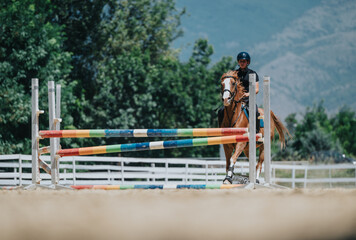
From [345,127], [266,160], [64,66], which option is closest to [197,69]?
[64,66]

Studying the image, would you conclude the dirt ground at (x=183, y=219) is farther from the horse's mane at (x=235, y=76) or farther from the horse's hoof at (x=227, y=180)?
the horse's mane at (x=235, y=76)

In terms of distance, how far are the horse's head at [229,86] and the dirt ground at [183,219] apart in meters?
3.11

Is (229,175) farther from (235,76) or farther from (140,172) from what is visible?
(140,172)

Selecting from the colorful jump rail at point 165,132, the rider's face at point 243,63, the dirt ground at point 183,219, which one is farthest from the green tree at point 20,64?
the dirt ground at point 183,219

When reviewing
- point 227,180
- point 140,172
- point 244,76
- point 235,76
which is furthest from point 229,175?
point 140,172

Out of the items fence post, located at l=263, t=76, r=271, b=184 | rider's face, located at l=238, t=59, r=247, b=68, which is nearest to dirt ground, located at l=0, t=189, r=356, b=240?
fence post, located at l=263, t=76, r=271, b=184

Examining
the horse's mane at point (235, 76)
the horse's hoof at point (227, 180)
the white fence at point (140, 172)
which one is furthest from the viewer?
the white fence at point (140, 172)

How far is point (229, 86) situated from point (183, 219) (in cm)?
429

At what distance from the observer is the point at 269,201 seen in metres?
4.36

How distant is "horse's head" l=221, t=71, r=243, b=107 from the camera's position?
748cm

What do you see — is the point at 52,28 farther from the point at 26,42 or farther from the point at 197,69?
the point at 197,69

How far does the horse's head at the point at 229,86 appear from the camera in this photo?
295 inches

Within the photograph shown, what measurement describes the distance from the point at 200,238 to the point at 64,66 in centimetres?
2512

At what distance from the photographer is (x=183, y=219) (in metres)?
3.39
